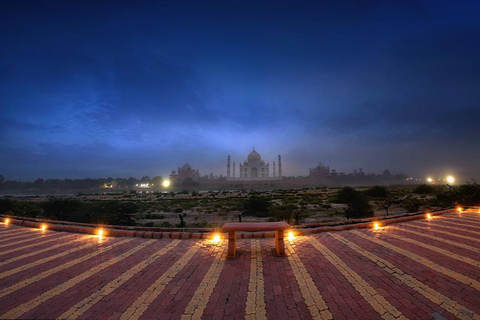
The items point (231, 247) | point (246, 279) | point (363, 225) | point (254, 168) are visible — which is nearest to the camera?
point (246, 279)

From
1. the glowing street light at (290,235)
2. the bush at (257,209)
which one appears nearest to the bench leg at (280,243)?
the glowing street light at (290,235)

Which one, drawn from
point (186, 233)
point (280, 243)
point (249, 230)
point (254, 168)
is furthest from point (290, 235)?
point (254, 168)

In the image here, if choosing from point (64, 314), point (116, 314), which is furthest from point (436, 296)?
point (64, 314)

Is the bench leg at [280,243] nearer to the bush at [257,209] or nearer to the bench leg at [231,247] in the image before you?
the bench leg at [231,247]

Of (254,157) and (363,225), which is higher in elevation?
(254,157)

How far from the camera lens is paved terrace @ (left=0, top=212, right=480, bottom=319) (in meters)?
2.91

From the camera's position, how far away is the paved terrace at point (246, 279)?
9.56ft

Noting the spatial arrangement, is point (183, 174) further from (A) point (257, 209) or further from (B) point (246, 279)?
(B) point (246, 279)

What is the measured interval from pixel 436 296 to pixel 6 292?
6905mm

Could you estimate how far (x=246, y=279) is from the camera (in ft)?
12.5

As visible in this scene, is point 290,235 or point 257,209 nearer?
point 290,235

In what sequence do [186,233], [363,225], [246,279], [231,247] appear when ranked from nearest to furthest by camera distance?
[246,279] → [231,247] → [186,233] → [363,225]

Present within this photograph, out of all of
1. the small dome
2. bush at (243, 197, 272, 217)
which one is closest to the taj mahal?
the small dome

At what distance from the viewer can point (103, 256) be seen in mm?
4992
